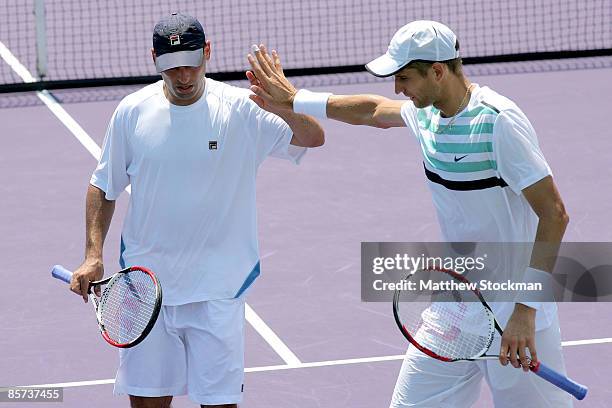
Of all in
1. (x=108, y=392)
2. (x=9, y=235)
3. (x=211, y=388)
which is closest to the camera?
(x=211, y=388)

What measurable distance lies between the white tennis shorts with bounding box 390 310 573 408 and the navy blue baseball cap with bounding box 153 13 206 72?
5.86 feet

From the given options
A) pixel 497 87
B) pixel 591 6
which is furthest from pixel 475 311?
pixel 591 6

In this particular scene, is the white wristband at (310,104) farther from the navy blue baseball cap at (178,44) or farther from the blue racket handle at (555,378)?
the blue racket handle at (555,378)

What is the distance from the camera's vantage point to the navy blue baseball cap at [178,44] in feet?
23.5

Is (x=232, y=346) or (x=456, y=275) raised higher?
(x=456, y=275)

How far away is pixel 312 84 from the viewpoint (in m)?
15.6

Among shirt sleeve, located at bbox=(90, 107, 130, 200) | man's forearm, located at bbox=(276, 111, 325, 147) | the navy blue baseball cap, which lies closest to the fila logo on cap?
the navy blue baseball cap

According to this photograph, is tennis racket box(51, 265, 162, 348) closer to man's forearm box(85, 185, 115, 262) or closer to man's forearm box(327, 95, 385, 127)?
man's forearm box(85, 185, 115, 262)

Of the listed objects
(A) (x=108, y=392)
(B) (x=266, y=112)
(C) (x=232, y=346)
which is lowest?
(A) (x=108, y=392)

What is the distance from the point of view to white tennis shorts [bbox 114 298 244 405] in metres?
7.44

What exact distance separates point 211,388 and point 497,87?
847 cm

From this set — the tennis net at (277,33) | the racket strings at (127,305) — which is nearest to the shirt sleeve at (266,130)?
the racket strings at (127,305)

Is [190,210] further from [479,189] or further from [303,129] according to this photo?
[479,189]

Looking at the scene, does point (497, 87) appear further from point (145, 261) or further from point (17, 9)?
point (145, 261)
